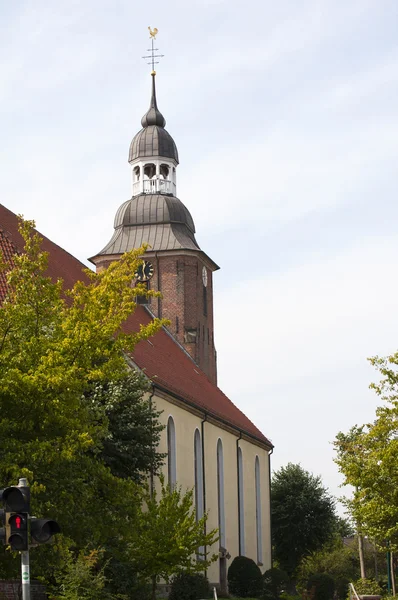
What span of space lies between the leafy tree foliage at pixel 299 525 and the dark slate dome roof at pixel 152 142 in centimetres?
1971

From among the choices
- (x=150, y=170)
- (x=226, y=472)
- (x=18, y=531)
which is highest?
(x=150, y=170)

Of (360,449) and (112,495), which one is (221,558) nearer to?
(360,449)

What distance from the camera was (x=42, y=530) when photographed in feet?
45.1

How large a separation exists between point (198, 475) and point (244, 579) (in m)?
5.24

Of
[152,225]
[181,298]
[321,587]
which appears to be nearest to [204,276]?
[181,298]

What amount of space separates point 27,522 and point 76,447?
611 centimetres

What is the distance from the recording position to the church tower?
54469 mm

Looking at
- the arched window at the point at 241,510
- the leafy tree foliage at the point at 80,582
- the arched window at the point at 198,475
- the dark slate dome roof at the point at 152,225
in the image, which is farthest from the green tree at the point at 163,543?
the dark slate dome roof at the point at 152,225

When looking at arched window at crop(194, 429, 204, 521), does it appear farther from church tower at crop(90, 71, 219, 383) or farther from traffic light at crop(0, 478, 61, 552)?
traffic light at crop(0, 478, 61, 552)

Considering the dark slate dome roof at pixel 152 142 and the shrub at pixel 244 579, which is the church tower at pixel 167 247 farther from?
the shrub at pixel 244 579

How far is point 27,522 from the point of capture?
13.5 m

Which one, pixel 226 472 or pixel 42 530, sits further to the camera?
pixel 226 472

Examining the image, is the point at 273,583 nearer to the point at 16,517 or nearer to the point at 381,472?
the point at 381,472

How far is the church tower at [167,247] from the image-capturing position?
5447 cm
